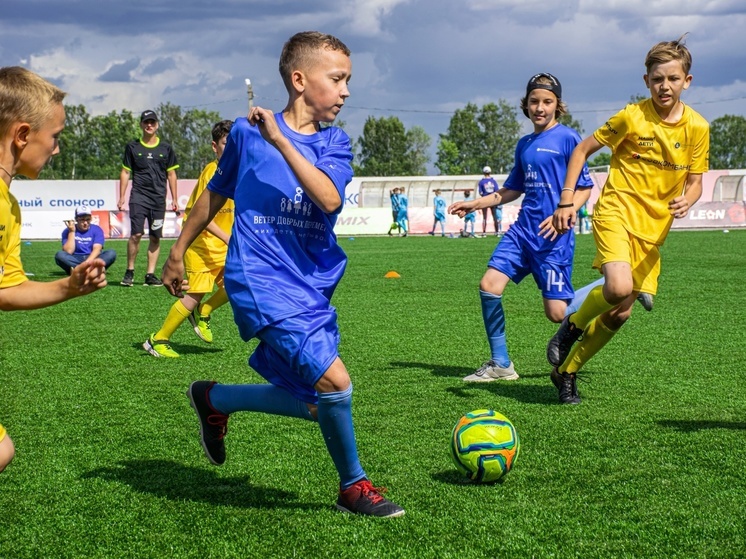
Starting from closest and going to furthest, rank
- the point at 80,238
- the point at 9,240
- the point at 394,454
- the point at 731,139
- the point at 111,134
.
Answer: the point at 9,240 < the point at 394,454 < the point at 80,238 < the point at 111,134 < the point at 731,139

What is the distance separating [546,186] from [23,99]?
4605 millimetres

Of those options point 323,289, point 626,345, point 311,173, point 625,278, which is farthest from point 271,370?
point 626,345

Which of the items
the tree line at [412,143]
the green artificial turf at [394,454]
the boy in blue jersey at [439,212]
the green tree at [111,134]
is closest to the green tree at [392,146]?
the tree line at [412,143]

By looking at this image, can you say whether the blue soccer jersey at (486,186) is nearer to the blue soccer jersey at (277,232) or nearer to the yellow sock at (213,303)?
the yellow sock at (213,303)

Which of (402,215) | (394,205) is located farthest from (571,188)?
(402,215)

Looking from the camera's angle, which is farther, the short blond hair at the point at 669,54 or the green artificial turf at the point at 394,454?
the short blond hair at the point at 669,54

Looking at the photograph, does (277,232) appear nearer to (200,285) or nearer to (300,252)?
(300,252)

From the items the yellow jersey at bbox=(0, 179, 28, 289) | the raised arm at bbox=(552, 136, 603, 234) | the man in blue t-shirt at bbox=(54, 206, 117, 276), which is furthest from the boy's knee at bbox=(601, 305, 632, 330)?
the man in blue t-shirt at bbox=(54, 206, 117, 276)

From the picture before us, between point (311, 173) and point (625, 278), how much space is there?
2773mm

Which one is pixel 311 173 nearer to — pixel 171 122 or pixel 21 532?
pixel 21 532

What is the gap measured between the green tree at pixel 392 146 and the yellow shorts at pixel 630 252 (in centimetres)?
10508

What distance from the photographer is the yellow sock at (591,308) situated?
5.82 meters

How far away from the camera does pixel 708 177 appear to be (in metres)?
41.5

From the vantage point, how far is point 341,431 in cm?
378
